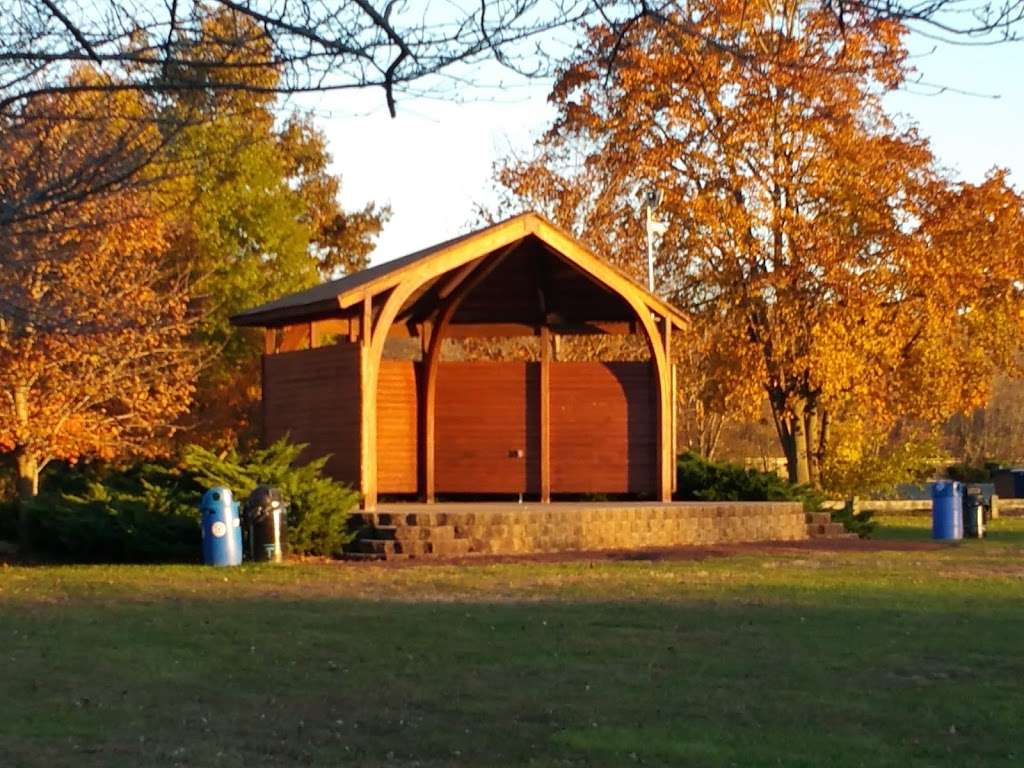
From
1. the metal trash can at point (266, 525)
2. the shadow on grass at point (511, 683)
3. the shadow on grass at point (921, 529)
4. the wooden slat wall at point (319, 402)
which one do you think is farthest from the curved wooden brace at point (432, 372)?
the shadow on grass at point (511, 683)

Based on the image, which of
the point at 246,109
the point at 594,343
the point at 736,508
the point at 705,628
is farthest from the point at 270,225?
the point at 246,109

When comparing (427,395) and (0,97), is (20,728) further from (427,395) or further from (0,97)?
(427,395)

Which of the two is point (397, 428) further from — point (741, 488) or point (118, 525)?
point (118, 525)

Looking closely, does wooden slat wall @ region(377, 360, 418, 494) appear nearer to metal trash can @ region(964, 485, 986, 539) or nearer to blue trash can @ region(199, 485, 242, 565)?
blue trash can @ region(199, 485, 242, 565)

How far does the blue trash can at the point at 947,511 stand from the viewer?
1016 inches

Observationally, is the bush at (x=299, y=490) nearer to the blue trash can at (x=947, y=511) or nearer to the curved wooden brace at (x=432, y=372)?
the curved wooden brace at (x=432, y=372)

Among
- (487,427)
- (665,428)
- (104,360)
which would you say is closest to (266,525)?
(487,427)

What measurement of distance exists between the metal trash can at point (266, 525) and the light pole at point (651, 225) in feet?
32.9

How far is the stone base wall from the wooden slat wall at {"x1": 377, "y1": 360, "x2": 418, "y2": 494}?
2257 millimetres

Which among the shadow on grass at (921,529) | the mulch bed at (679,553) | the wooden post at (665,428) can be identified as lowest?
the shadow on grass at (921,529)

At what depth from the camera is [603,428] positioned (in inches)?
987

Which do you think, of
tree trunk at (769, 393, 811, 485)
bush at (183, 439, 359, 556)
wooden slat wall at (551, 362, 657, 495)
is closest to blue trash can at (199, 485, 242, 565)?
bush at (183, 439, 359, 556)

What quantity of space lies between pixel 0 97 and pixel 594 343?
29.8 m

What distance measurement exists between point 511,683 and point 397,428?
15276mm
